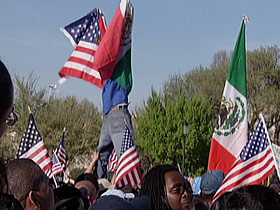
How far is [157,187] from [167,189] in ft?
0.24

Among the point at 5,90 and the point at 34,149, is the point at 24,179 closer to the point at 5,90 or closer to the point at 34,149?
the point at 5,90

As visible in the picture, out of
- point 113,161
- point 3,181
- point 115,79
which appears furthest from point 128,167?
point 3,181

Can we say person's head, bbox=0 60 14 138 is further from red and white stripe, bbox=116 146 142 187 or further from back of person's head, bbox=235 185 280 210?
red and white stripe, bbox=116 146 142 187

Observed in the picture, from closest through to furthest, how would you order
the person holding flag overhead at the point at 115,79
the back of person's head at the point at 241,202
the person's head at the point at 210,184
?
the back of person's head at the point at 241,202
the person's head at the point at 210,184
the person holding flag overhead at the point at 115,79

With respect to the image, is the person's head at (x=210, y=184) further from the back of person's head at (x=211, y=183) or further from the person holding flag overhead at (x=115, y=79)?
the person holding flag overhead at (x=115, y=79)

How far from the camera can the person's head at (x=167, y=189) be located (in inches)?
170

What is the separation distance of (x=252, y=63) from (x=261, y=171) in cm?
3703

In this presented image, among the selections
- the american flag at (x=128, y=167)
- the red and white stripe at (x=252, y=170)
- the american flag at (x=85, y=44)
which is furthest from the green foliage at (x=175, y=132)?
the red and white stripe at (x=252, y=170)

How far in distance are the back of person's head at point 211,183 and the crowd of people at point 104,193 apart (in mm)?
721

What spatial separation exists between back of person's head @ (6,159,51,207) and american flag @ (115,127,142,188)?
18.8ft

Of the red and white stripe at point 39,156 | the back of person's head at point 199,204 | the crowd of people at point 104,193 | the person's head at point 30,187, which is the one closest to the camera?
the crowd of people at point 104,193

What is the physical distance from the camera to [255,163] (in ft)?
24.9

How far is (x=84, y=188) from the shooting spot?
20.5ft

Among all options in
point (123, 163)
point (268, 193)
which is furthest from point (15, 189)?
point (123, 163)
